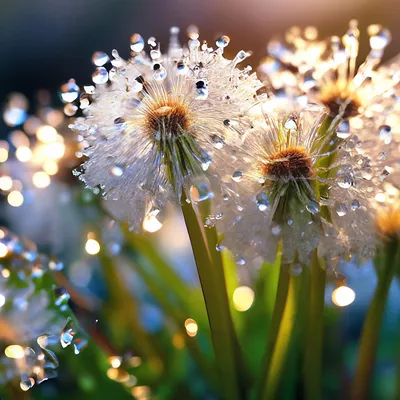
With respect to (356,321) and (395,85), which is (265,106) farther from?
(356,321)

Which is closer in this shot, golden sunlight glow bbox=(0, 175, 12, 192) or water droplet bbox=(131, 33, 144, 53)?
water droplet bbox=(131, 33, 144, 53)

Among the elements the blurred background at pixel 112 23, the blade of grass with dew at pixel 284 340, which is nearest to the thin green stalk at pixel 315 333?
the blade of grass with dew at pixel 284 340

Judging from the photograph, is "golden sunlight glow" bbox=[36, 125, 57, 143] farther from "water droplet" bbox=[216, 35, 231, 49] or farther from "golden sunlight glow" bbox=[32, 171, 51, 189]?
"water droplet" bbox=[216, 35, 231, 49]

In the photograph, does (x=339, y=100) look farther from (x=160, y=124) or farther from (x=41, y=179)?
(x=41, y=179)

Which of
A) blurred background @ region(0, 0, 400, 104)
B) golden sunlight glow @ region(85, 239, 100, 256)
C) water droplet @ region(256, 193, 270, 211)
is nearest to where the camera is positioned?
water droplet @ region(256, 193, 270, 211)

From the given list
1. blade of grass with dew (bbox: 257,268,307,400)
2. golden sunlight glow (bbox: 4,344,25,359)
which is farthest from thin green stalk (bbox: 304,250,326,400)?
golden sunlight glow (bbox: 4,344,25,359)

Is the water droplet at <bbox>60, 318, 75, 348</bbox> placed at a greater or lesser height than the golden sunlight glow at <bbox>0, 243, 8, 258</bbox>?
lesser

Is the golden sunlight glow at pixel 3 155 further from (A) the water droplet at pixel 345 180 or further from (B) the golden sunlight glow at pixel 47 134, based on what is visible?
(A) the water droplet at pixel 345 180
